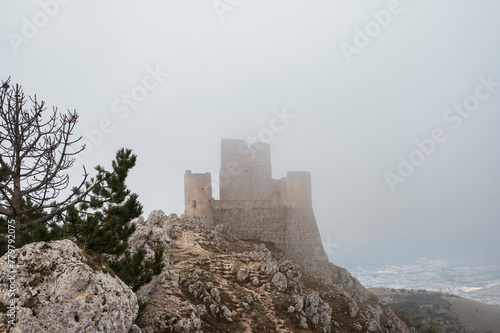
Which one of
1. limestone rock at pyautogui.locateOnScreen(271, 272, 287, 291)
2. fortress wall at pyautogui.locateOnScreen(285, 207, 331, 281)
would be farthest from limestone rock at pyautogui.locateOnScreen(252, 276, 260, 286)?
fortress wall at pyautogui.locateOnScreen(285, 207, 331, 281)

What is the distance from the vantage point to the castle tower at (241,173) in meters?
33.8

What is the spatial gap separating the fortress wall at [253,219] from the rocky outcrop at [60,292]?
84.8ft

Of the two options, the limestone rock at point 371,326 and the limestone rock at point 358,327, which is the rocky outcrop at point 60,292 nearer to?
the limestone rock at point 358,327

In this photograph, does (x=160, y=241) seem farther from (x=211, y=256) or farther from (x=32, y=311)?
(x=32, y=311)

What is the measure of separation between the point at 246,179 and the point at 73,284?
27.5 m

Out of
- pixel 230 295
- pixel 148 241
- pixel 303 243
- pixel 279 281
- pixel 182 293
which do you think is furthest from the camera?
pixel 303 243

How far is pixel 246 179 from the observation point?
3388 cm

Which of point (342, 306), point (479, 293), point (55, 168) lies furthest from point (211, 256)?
point (479, 293)

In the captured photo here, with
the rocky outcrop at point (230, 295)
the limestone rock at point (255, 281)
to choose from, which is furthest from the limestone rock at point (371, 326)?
the limestone rock at point (255, 281)

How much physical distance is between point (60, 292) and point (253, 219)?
2716 cm

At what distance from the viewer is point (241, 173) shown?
111ft

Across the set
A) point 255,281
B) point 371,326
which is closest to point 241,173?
point 255,281

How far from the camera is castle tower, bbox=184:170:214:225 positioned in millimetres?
32250

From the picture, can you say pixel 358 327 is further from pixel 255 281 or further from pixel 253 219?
pixel 253 219
